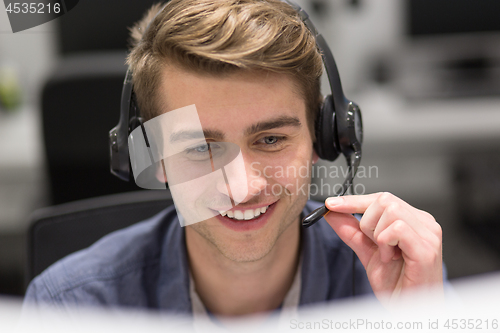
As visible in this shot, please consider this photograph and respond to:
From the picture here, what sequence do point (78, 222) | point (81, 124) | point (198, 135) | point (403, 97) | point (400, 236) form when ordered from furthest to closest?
1. point (403, 97)
2. point (81, 124)
3. point (78, 222)
4. point (198, 135)
5. point (400, 236)

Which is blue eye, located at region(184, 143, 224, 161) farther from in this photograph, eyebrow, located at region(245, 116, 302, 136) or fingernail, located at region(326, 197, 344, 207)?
fingernail, located at region(326, 197, 344, 207)

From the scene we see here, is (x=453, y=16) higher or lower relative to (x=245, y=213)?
higher

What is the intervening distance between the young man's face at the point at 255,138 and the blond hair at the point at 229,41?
0.08 feet

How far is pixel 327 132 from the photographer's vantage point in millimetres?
854

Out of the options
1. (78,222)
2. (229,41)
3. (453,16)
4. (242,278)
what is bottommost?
(242,278)

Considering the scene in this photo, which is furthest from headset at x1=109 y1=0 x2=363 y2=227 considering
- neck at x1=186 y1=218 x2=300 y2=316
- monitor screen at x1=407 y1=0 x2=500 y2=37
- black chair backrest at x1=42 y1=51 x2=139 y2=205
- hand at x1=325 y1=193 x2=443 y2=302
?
monitor screen at x1=407 y1=0 x2=500 y2=37

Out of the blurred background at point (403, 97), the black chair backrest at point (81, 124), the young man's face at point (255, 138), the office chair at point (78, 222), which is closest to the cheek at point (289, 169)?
the young man's face at point (255, 138)

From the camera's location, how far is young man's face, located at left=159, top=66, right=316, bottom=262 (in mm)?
755

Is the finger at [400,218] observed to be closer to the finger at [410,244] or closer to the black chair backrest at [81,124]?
the finger at [410,244]

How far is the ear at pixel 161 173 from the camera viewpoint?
0.89 metres

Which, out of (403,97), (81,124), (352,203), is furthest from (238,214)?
(403,97)

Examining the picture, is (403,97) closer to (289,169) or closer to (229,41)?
(289,169)

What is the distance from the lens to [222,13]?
743 millimetres

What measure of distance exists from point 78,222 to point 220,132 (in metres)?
0.50
